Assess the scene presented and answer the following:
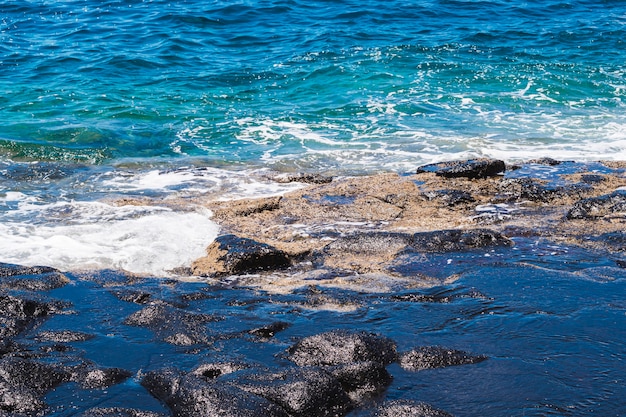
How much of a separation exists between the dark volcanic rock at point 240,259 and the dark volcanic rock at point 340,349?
78.8 inches

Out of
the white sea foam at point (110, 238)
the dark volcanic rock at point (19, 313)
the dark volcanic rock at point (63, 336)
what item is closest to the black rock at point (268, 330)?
the dark volcanic rock at point (63, 336)

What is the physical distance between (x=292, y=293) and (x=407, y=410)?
220 cm

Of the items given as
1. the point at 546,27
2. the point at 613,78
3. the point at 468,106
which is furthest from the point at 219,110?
the point at 546,27

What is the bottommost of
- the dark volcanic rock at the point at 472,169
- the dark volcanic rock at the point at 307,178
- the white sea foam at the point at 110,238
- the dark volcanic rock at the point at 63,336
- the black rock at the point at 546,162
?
the dark volcanic rock at the point at 307,178

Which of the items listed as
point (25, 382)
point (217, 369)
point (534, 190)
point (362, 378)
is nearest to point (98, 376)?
point (25, 382)

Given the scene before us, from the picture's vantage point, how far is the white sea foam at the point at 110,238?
7043mm

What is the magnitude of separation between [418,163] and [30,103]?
8.52 m

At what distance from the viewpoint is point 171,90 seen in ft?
51.6

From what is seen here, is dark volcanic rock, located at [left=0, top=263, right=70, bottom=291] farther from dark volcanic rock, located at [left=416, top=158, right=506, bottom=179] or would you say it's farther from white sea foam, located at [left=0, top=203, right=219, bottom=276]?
dark volcanic rock, located at [left=416, top=158, right=506, bottom=179]

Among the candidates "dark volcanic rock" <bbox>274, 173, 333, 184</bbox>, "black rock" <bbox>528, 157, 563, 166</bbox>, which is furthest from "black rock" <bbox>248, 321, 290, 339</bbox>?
"black rock" <bbox>528, 157, 563, 166</bbox>

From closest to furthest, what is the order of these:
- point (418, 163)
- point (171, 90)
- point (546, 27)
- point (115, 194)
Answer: point (115, 194) < point (418, 163) < point (171, 90) < point (546, 27)

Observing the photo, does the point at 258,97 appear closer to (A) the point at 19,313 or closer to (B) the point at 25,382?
(A) the point at 19,313

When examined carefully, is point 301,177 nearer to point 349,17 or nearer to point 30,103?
point 30,103

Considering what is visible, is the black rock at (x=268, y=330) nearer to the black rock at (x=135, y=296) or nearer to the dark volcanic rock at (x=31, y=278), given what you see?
the black rock at (x=135, y=296)
